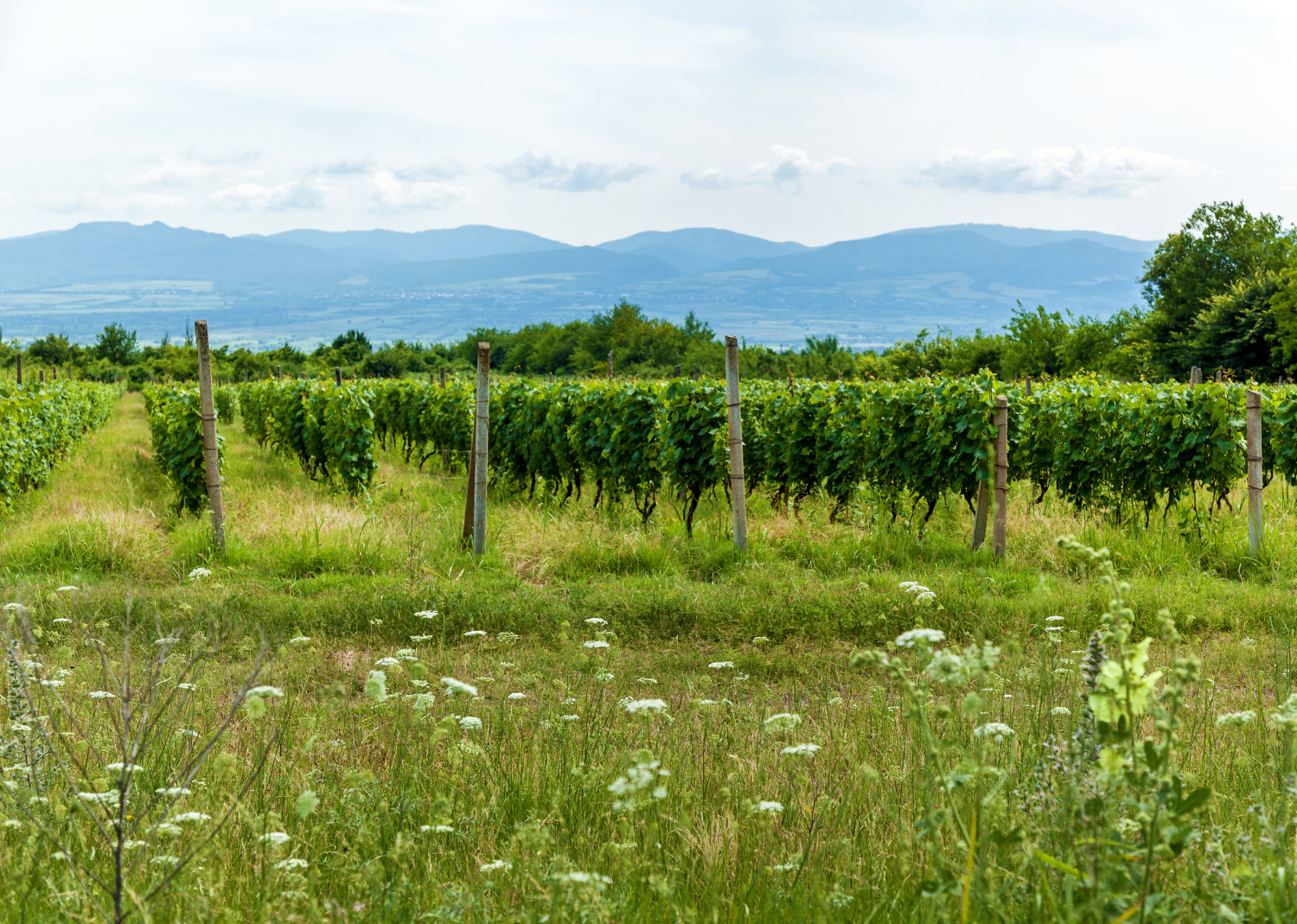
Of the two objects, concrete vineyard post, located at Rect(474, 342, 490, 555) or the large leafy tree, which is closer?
concrete vineyard post, located at Rect(474, 342, 490, 555)

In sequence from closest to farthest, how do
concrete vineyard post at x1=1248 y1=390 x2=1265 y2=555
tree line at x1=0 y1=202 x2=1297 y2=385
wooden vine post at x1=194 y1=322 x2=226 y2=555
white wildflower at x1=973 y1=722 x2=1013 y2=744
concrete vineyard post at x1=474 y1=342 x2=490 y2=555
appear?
1. white wildflower at x1=973 y1=722 x2=1013 y2=744
2. concrete vineyard post at x1=1248 y1=390 x2=1265 y2=555
3. wooden vine post at x1=194 y1=322 x2=226 y2=555
4. concrete vineyard post at x1=474 y1=342 x2=490 y2=555
5. tree line at x1=0 y1=202 x2=1297 y2=385

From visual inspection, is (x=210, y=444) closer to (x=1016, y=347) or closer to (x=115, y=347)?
(x=1016, y=347)

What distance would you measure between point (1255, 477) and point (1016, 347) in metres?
51.0

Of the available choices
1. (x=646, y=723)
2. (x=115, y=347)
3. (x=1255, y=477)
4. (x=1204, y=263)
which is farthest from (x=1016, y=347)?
(x=115, y=347)

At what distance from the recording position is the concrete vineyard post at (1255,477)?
8211mm

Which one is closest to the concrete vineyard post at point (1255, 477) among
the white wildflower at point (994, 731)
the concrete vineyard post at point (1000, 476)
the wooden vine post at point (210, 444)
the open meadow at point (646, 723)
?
the open meadow at point (646, 723)

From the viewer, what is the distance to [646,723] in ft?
13.2

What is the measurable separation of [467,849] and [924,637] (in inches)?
63.8

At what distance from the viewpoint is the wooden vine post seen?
850 centimetres

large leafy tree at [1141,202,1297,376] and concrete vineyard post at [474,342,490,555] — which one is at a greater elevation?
large leafy tree at [1141,202,1297,376]

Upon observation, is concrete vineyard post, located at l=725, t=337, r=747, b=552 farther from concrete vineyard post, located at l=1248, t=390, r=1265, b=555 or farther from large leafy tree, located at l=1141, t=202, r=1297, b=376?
large leafy tree, located at l=1141, t=202, r=1297, b=376

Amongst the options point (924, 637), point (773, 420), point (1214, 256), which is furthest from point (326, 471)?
point (1214, 256)

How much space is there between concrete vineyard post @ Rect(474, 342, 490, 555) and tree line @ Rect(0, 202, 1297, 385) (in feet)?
42.8

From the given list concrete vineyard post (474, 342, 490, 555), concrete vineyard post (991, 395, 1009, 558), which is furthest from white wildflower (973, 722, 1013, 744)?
concrete vineyard post (474, 342, 490, 555)
